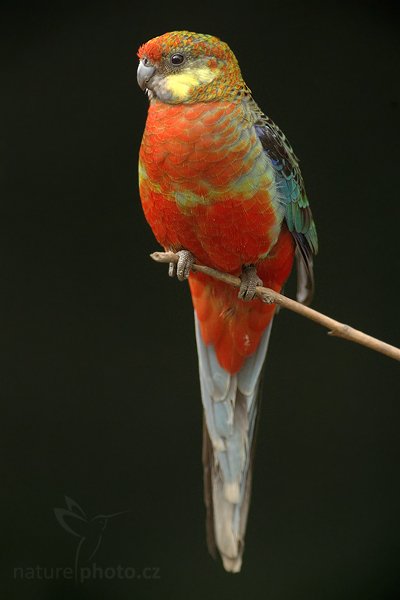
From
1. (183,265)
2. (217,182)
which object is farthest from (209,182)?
(183,265)

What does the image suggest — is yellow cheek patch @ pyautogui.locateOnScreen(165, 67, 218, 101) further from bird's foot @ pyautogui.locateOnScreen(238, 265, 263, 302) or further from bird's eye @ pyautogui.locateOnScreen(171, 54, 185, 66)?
bird's foot @ pyautogui.locateOnScreen(238, 265, 263, 302)

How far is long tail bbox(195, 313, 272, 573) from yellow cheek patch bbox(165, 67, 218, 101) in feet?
2.10

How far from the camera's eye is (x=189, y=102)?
4.79ft

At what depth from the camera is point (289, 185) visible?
1587 millimetres

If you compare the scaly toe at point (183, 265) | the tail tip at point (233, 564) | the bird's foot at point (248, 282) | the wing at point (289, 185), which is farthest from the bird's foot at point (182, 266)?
the tail tip at point (233, 564)

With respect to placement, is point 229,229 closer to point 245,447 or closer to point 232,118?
point 232,118

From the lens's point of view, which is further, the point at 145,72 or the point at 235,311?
the point at 235,311

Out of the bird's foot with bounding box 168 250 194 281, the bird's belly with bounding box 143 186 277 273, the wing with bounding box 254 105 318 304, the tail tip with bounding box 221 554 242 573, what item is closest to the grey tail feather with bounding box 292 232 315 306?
the wing with bounding box 254 105 318 304

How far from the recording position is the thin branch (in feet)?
4.30

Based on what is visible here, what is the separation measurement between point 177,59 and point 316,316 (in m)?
Result: 0.56

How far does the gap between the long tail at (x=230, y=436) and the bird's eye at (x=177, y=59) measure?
27.4 inches

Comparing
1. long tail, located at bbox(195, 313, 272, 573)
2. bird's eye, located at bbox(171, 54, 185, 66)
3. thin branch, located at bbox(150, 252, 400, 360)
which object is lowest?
long tail, located at bbox(195, 313, 272, 573)

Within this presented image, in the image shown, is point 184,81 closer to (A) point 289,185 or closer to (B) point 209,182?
(B) point 209,182

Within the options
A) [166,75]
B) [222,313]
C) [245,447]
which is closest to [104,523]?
[245,447]
